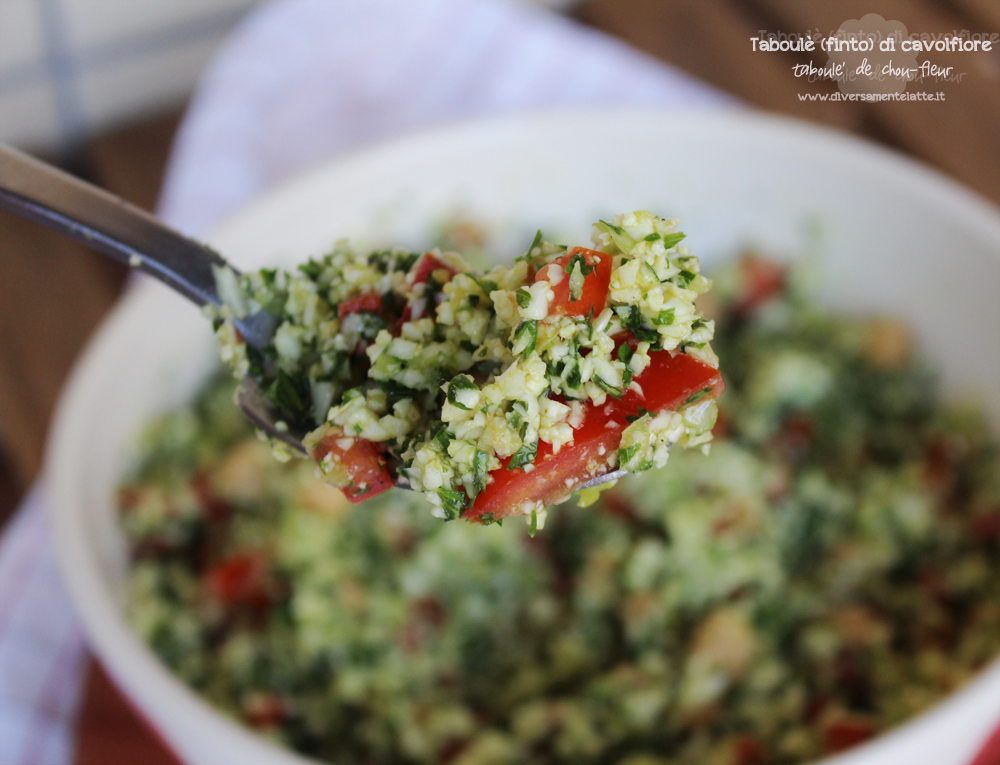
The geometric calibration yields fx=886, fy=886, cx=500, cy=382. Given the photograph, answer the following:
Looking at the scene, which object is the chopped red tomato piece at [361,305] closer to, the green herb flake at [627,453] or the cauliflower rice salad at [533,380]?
the cauliflower rice salad at [533,380]

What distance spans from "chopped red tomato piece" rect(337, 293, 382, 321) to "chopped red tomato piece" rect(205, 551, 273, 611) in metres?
0.61

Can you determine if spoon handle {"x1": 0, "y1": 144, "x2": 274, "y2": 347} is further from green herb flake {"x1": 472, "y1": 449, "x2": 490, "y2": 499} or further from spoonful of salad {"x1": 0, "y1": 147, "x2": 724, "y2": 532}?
green herb flake {"x1": 472, "y1": 449, "x2": 490, "y2": 499}

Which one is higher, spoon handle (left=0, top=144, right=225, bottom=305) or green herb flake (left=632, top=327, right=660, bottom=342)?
green herb flake (left=632, top=327, right=660, bottom=342)

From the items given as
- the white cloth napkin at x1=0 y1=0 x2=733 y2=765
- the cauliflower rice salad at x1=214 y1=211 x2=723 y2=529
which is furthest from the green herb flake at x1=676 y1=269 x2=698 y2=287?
the white cloth napkin at x1=0 y1=0 x2=733 y2=765

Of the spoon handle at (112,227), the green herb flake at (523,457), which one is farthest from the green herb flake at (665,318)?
the spoon handle at (112,227)

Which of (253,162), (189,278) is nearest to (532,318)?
A: (189,278)

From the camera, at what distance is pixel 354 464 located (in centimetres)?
72

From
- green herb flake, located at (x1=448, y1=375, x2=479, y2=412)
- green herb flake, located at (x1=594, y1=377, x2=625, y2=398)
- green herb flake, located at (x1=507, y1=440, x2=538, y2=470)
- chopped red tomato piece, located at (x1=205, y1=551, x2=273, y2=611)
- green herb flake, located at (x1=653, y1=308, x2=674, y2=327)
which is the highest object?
green herb flake, located at (x1=653, y1=308, x2=674, y2=327)

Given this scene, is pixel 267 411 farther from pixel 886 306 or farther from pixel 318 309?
pixel 886 306

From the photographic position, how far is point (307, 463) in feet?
4.29

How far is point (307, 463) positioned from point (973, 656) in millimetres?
949

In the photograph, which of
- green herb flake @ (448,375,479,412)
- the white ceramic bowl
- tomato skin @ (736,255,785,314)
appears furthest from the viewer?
tomato skin @ (736,255,785,314)

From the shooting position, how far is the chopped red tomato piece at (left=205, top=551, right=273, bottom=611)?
4.12 feet

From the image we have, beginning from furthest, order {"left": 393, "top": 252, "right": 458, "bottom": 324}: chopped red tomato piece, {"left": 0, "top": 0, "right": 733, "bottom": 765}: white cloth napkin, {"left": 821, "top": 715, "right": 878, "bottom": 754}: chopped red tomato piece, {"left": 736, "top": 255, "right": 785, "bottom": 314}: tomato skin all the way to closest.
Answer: {"left": 0, "top": 0, "right": 733, "bottom": 765}: white cloth napkin, {"left": 736, "top": 255, "right": 785, "bottom": 314}: tomato skin, {"left": 821, "top": 715, "right": 878, "bottom": 754}: chopped red tomato piece, {"left": 393, "top": 252, "right": 458, "bottom": 324}: chopped red tomato piece
